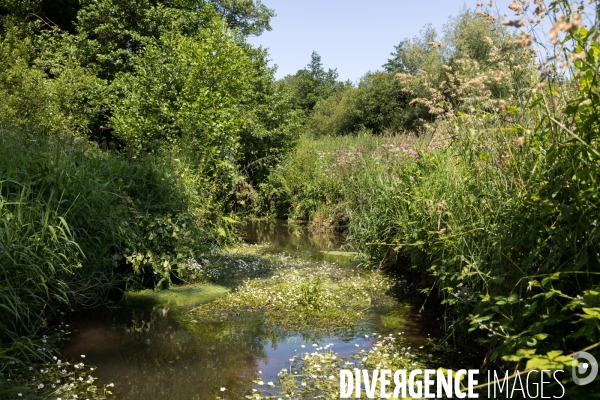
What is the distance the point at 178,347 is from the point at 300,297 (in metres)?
1.81

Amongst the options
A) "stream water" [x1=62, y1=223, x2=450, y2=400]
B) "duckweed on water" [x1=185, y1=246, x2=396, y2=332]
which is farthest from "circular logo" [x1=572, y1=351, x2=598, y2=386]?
"duckweed on water" [x1=185, y1=246, x2=396, y2=332]

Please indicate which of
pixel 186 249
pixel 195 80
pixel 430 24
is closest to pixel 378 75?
pixel 430 24

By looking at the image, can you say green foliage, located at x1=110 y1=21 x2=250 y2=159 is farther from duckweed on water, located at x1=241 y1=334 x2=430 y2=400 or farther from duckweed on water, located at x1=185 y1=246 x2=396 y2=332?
duckweed on water, located at x1=241 y1=334 x2=430 y2=400

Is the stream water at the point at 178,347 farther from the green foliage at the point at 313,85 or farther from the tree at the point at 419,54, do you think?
the green foliage at the point at 313,85

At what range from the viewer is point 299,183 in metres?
15.7

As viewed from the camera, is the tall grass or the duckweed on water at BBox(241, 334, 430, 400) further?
the tall grass

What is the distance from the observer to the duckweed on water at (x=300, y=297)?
600 centimetres

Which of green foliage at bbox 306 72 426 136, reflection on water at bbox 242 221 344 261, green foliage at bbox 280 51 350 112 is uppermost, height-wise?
green foliage at bbox 280 51 350 112

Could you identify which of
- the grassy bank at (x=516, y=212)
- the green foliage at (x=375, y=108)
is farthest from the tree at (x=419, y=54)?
the grassy bank at (x=516, y=212)

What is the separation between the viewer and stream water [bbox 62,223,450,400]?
14.3 feet

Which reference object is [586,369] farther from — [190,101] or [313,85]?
[313,85]

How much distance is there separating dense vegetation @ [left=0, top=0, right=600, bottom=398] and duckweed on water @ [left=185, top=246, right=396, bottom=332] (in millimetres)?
563

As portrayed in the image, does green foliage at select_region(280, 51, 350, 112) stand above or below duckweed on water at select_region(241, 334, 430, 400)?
above

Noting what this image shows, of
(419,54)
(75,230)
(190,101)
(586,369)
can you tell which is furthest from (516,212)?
(419,54)
